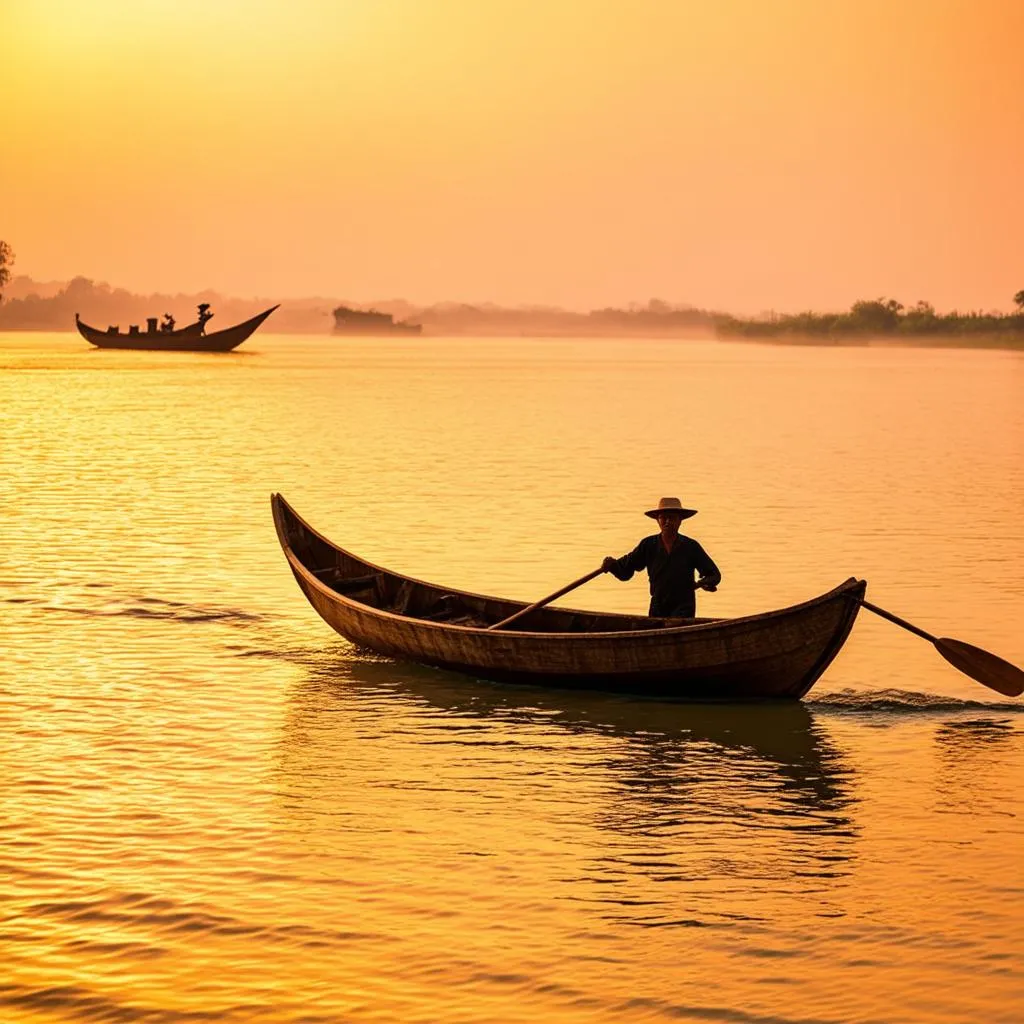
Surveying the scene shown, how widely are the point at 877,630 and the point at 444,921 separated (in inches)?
385

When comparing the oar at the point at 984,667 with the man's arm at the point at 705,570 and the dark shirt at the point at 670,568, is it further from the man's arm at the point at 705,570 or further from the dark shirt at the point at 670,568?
the dark shirt at the point at 670,568

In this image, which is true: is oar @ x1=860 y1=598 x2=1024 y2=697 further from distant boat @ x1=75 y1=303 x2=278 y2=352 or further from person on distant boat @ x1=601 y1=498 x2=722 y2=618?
distant boat @ x1=75 y1=303 x2=278 y2=352

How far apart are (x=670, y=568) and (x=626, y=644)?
0.98m

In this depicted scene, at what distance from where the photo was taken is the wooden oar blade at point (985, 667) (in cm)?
1388

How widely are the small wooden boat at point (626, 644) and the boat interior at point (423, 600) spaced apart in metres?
A: 0.01

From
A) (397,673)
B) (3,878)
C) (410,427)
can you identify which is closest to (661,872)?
(3,878)

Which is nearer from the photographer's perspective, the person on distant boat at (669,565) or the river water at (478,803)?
the river water at (478,803)

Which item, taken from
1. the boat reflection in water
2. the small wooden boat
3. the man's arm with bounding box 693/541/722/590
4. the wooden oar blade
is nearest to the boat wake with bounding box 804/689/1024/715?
the wooden oar blade

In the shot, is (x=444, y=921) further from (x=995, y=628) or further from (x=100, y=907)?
(x=995, y=628)

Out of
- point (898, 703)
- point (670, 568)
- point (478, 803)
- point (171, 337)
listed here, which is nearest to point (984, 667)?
point (898, 703)

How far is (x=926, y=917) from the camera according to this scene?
904cm

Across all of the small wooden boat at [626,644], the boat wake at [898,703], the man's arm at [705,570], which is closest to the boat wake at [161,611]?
the small wooden boat at [626,644]

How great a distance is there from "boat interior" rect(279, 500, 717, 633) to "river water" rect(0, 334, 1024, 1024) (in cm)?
62

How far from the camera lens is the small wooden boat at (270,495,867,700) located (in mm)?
13086
